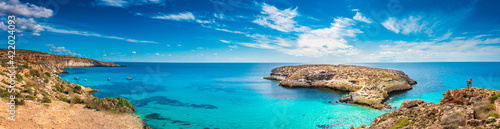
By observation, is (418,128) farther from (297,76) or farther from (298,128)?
(297,76)

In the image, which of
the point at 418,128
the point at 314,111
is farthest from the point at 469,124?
the point at 314,111

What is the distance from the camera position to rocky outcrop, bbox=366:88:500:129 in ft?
31.3

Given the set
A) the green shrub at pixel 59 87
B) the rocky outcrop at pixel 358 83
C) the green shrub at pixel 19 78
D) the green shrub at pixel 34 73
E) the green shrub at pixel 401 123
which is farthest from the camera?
the rocky outcrop at pixel 358 83

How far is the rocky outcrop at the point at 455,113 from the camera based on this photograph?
955cm

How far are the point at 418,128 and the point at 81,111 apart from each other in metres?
29.2

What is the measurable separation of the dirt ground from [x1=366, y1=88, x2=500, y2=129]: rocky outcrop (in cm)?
2285

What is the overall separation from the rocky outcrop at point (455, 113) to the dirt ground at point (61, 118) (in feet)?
75.0

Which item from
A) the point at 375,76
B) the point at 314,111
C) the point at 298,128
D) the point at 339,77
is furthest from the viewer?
the point at 339,77

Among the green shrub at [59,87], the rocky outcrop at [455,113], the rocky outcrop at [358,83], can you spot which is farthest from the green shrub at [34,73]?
the rocky outcrop at [358,83]

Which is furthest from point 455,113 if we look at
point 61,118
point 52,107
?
point 52,107

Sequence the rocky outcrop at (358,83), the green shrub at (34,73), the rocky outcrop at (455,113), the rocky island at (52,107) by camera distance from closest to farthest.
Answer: the rocky outcrop at (455,113) < the rocky island at (52,107) < the green shrub at (34,73) < the rocky outcrop at (358,83)

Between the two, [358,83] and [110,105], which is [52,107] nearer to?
[110,105]

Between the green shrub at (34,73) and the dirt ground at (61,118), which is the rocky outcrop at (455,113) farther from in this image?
the green shrub at (34,73)

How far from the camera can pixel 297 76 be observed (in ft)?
204
